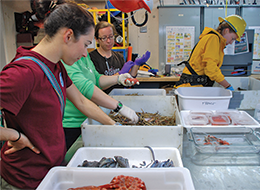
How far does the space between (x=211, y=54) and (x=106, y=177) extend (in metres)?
2.19

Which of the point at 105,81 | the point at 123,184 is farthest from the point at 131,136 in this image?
the point at 105,81

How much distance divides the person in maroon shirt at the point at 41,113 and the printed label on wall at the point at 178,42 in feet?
14.2

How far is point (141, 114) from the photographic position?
193cm

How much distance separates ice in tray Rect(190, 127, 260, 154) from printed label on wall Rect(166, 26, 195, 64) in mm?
3915

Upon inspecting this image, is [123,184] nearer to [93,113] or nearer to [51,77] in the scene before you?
[51,77]

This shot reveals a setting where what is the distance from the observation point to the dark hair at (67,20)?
3.15 feet

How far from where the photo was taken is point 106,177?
0.79 meters

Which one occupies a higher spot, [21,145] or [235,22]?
[235,22]

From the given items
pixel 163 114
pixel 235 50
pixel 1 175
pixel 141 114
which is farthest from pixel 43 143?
pixel 235 50

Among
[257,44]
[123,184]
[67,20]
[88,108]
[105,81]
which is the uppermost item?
[257,44]

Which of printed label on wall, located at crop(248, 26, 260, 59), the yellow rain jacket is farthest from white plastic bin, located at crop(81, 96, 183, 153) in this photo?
printed label on wall, located at crop(248, 26, 260, 59)

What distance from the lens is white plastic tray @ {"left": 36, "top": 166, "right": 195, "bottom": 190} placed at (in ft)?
2.51

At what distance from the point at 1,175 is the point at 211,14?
5.22 meters

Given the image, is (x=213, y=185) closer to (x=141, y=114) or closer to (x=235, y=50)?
(x=141, y=114)
